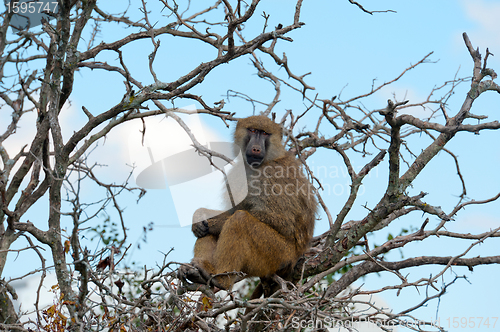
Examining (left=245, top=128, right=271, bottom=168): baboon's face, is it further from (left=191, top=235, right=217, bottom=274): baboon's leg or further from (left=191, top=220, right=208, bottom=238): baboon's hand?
(left=191, top=235, right=217, bottom=274): baboon's leg

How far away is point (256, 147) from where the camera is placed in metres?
5.50

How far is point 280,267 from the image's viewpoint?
5.11m

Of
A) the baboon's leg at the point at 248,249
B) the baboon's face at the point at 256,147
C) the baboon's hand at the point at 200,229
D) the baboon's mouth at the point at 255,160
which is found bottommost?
the baboon's leg at the point at 248,249

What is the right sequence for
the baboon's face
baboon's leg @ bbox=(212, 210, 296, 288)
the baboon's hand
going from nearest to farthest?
baboon's leg @ bbox=(212, 210, 296, 288) → the baboon's hand → the baboon's face

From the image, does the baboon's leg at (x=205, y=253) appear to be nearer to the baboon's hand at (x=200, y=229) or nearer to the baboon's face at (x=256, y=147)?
the baboon's hand at (x=200, y=229)

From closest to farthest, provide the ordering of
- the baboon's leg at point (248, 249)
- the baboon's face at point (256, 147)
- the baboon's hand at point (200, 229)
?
the baboon's leg at point (248, 249) < the baboon's hand at point (200, 229) < the baboon's face at point (256, 147)

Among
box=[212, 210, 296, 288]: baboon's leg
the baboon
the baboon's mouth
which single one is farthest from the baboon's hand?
the baboon's mouth

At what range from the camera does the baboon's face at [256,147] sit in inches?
216

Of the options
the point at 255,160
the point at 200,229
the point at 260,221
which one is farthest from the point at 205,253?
the point at 255,160

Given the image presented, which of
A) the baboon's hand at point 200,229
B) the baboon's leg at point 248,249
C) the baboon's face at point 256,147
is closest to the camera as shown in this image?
the baboon's leg at point 248,249

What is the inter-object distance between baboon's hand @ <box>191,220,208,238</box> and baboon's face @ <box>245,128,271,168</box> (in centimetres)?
94

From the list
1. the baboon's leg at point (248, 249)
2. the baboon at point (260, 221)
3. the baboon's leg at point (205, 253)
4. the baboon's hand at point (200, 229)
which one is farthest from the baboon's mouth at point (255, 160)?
the baboon's leg at point (205, 253)

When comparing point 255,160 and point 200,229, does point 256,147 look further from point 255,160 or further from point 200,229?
point 200,229

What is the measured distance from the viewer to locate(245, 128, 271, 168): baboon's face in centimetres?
550
